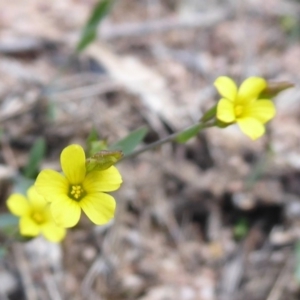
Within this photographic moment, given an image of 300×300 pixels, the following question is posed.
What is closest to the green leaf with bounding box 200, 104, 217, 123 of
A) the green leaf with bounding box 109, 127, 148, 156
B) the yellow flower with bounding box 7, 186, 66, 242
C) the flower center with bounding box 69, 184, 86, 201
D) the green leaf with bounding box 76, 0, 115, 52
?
the green leaf with bounding box 109, 127, 148, 156

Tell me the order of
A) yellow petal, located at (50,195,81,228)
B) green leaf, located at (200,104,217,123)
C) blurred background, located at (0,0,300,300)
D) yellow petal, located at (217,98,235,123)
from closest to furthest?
1. yellow petal, located at (50,195,81,228)
2. yellow petal, located at (217,98,235,123)
3. green leaf, located at (200,104,217,123)
4. blurred background, located at (0,0,300,300)

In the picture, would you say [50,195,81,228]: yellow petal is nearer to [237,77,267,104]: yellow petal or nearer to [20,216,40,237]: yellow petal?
[20,216,40,237]: yellow petal

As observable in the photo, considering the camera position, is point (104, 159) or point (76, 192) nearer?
point (104, 159)

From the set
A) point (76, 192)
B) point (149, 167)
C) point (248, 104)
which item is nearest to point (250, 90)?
point (248, 104)

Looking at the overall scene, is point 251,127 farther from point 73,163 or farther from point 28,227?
point 28,227

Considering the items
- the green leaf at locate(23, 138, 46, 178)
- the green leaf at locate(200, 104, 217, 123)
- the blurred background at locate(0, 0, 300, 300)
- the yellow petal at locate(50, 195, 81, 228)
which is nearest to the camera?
the yellow petal at locate(50, 195, 81, 228)

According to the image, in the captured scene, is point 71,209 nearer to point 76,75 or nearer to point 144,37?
point 76,75
